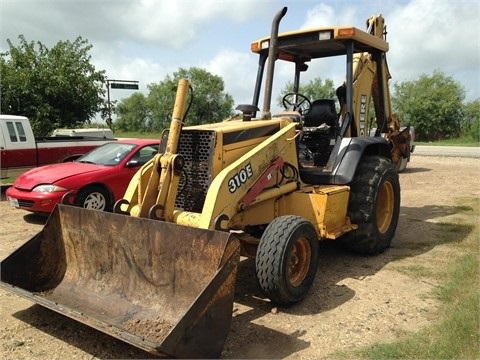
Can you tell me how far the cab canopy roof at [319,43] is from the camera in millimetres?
5805

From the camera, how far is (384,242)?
613 cm

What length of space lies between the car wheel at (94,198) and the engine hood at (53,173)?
331 millimetres

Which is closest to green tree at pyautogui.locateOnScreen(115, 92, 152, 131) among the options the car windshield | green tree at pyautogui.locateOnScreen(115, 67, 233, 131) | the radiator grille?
green tree at pyautogui.locateOnScreen(115, 67, 233, 131)

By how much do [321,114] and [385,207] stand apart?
1.55 meters

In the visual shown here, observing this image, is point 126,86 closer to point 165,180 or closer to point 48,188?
point 48,188

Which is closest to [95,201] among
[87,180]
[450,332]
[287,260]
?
[87,180]

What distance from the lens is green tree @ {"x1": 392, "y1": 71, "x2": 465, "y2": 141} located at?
42.9 m

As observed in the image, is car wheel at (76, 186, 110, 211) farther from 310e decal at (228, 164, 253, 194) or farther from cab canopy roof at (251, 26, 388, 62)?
310e decal at (228, 164, 253, 194)

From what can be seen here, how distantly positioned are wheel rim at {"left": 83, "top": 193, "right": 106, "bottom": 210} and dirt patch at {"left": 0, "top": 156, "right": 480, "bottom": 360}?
4.62 feet

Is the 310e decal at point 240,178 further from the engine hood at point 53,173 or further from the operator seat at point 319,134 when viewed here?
the engine hood at point 53,173

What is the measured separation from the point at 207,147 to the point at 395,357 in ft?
7.95

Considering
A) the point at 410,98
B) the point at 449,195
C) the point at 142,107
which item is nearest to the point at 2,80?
the point at 449,195

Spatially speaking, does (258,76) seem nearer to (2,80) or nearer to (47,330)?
(47,330)

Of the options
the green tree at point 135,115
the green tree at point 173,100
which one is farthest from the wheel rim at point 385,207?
the green tree at point 135,115
